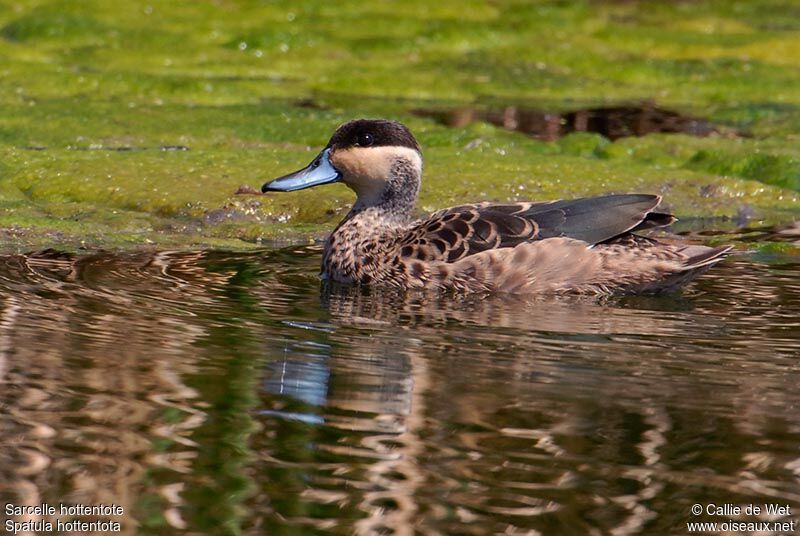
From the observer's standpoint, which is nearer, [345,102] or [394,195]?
[394,195]

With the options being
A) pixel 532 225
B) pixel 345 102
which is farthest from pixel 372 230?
pixel 345 102

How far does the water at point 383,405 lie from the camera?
3.92 metres

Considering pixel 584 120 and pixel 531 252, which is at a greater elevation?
pixel 584 120

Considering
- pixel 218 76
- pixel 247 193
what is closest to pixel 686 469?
pixel 247 193

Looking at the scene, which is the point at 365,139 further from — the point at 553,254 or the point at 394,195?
the point at 553,254

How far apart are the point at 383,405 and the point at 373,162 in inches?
109

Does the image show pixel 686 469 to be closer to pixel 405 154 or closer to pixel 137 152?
pixel 405 154

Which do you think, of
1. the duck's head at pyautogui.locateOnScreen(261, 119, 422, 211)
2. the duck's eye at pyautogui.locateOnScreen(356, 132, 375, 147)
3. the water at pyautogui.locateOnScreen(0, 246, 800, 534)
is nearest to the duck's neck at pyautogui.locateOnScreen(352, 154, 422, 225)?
the duck's head at pyautogui.locateOnScreen(261, 119, 422, 211)

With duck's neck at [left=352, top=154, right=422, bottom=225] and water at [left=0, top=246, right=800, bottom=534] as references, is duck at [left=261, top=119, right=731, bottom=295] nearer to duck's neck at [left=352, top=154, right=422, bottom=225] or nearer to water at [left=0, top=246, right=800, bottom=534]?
water at [left=0, top=246, right=800, bottom=534]

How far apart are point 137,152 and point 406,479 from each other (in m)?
6.16

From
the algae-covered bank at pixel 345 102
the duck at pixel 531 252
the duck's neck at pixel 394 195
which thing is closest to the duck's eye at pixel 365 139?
the duck's neck at pixel 394 195

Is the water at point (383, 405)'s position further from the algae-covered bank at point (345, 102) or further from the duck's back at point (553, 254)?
the algae-covered bank at point (345, 102)

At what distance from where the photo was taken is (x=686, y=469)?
4211mm

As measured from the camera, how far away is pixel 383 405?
189 inches
